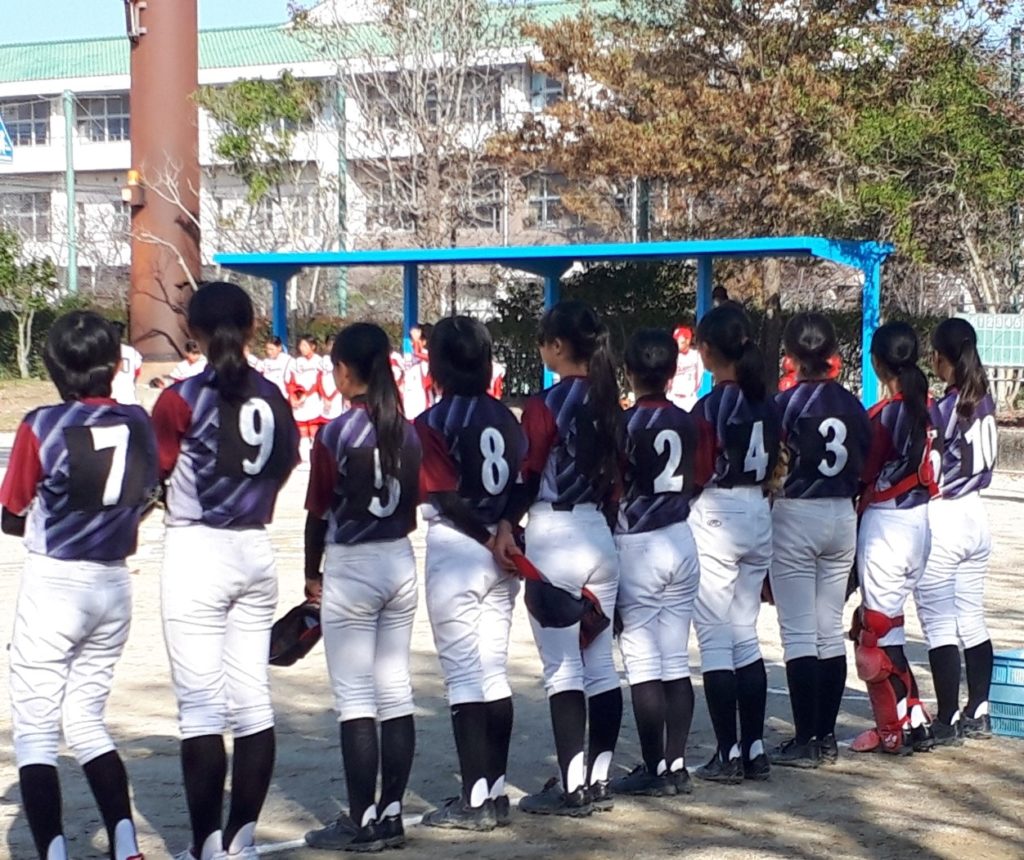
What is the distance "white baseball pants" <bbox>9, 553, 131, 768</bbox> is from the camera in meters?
4.71

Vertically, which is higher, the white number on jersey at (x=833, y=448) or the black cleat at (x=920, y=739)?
the white number on jersey at (x=833, y=448)

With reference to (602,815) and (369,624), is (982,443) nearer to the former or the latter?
(602,815)

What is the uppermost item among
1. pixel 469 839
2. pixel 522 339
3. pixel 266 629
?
pixel 522 339

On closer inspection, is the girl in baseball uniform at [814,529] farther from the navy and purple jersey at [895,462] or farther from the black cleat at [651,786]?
the black cleat at [651,786]

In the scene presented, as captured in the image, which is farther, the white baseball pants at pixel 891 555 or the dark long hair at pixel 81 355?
the white baseball pants at pixel 891 555

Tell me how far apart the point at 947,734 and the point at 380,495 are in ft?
10.1

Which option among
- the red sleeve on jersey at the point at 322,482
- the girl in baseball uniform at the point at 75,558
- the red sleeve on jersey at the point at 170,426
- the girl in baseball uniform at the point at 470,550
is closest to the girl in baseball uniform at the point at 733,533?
the girl in baseball uniform at the point at 470,550

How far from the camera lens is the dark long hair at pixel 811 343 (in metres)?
6.59

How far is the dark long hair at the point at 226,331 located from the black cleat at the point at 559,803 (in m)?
1.96

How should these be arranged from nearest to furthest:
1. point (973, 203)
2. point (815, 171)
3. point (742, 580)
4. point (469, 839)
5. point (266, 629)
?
point (266, 629), point (469, 839), point (742, 580), point (973, 203), point (815, 171)

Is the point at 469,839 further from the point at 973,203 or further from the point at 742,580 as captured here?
the point at 973,203

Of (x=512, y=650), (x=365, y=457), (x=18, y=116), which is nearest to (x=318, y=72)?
(x=18, y=116)

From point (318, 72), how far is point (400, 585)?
44496 millimetres

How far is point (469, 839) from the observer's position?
5605 millimetres
